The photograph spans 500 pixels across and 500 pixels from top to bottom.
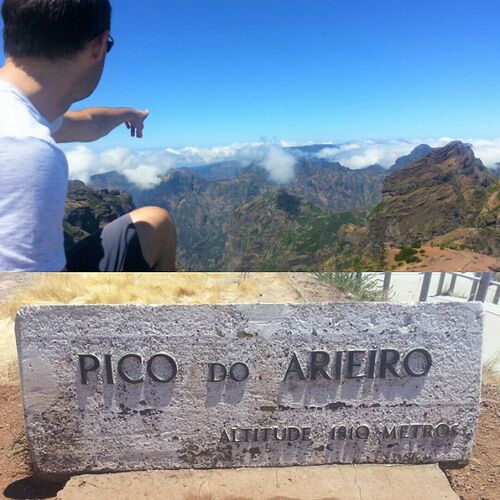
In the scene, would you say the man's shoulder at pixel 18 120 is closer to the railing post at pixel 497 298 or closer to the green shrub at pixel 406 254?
the green shrub at pixel 406 254

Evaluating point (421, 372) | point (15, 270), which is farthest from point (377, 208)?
point (421, 372)

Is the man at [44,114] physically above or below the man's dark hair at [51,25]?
below

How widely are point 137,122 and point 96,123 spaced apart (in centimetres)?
17

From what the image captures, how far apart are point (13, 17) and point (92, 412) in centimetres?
235

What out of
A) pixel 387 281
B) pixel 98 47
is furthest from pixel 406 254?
pixel 98 47

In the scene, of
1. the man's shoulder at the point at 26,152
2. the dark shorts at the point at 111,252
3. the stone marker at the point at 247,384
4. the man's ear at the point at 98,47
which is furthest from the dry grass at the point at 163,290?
the man's ear at the point at 98,47

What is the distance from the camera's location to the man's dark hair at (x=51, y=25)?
1.48m

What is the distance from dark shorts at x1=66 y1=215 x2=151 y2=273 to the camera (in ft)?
6.35

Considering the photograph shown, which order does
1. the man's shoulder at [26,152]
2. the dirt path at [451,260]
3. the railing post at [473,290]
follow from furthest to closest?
the railing post at [473,290]
the dirt path at [451,260]
the man's shoulder at [26,152]

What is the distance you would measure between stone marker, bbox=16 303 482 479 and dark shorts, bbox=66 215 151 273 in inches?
31.0

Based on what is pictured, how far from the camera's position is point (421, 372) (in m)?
3.14

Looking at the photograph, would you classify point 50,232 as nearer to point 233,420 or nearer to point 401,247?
point 401,247

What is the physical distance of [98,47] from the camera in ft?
5.18

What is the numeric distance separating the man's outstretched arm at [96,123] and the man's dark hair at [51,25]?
0.20 metres
